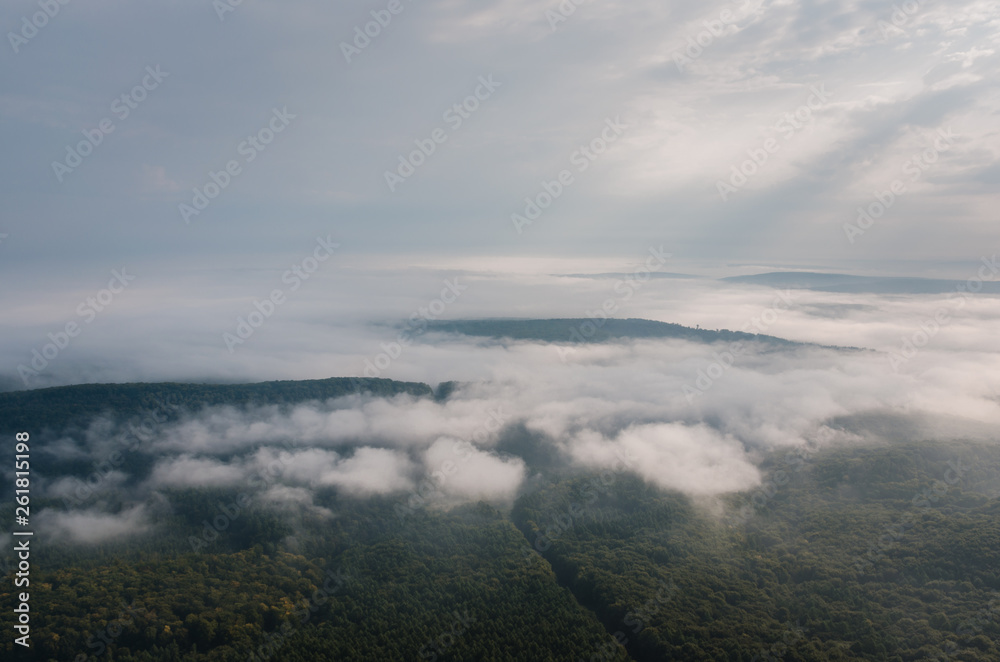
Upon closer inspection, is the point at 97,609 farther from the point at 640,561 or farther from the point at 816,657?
the point at 816,657

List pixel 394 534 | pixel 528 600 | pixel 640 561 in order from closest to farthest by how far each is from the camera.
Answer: pixel 528 600
pixel 640 561
pixel 394 534

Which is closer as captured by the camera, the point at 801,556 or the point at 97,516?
the point at 801,556

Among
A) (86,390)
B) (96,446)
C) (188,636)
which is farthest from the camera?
(86,390)

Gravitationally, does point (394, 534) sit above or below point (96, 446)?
below

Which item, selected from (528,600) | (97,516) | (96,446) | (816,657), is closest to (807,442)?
(816,657)

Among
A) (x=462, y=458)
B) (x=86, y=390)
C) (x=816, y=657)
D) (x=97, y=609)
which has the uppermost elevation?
(x=86, y=390)

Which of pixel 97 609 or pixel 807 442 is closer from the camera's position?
pixel 97 609

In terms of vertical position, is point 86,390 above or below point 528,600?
above

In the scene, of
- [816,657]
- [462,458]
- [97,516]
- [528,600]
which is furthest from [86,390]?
[816,657]

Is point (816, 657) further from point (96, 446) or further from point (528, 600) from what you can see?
point (96, 446)
